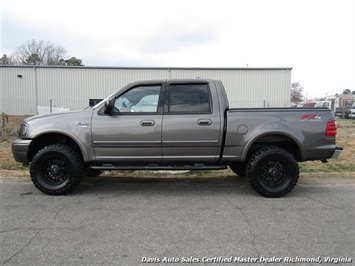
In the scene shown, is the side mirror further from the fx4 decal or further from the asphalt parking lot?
the fx4 decal

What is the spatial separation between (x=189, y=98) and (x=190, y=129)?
1.92 feet

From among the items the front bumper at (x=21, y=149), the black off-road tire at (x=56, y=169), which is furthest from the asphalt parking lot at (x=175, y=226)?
the front bumper at (x=21, y=149)

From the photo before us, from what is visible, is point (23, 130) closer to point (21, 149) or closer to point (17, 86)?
point (21, 149)

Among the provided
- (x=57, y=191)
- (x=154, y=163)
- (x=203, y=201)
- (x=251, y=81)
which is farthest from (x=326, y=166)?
(x=251, y=81)

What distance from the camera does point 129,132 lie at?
4.89 m

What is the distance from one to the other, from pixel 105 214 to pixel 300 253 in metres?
2.56

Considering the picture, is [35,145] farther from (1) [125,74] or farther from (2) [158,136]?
(1) [125,74]

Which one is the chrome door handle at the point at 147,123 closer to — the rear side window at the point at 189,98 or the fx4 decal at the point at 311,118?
the rear side window at the point at 189,98

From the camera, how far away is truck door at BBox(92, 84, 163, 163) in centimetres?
489

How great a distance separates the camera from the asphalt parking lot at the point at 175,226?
2.99m

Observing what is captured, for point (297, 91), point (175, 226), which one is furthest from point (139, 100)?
point (297, 91)

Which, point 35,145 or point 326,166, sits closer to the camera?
point 35,145

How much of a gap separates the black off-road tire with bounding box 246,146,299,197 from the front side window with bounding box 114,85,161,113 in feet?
6.32

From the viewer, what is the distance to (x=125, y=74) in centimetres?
2475
